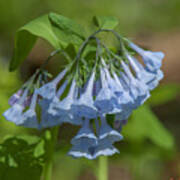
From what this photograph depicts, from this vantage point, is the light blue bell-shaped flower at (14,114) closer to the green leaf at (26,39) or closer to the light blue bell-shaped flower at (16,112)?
the light blue bell-shaped flower at (16,112)

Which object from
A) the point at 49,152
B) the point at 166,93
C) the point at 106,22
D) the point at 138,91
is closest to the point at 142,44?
the point at 166,93

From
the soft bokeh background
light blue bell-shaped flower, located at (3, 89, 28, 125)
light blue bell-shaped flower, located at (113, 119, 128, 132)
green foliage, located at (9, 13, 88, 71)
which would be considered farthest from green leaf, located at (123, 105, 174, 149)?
light blue bell-shaped flower, located at (3, 89, 28, 125)

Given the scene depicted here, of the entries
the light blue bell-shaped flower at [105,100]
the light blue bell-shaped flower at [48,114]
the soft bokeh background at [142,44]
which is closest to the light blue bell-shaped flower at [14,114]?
the light blue bell-shaped flower at [48,114]

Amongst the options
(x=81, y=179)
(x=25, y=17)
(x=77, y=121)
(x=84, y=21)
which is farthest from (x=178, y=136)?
(x=77, y=121)

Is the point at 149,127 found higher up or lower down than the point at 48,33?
lower down

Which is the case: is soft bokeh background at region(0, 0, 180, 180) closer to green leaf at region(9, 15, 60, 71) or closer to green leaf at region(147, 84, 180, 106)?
green leaf at region(147, 84, 180, 106)

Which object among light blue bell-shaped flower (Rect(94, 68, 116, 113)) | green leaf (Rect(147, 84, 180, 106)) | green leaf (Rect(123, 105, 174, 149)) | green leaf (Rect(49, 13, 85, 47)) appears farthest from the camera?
green leaf (Rect(147, 84, 180, 106))

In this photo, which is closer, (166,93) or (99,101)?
(99,101)

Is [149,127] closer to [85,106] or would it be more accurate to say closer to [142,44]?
[142,44]

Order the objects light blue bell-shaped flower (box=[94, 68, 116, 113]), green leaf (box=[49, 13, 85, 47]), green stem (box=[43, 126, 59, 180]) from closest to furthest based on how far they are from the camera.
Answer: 1. light blue bell-shaped flower (box=[94, 68, 116, 113])
2. green leaf (box=[49, 13, 85, 47])
3. green stem (box=[43, 126, 59, 180])
